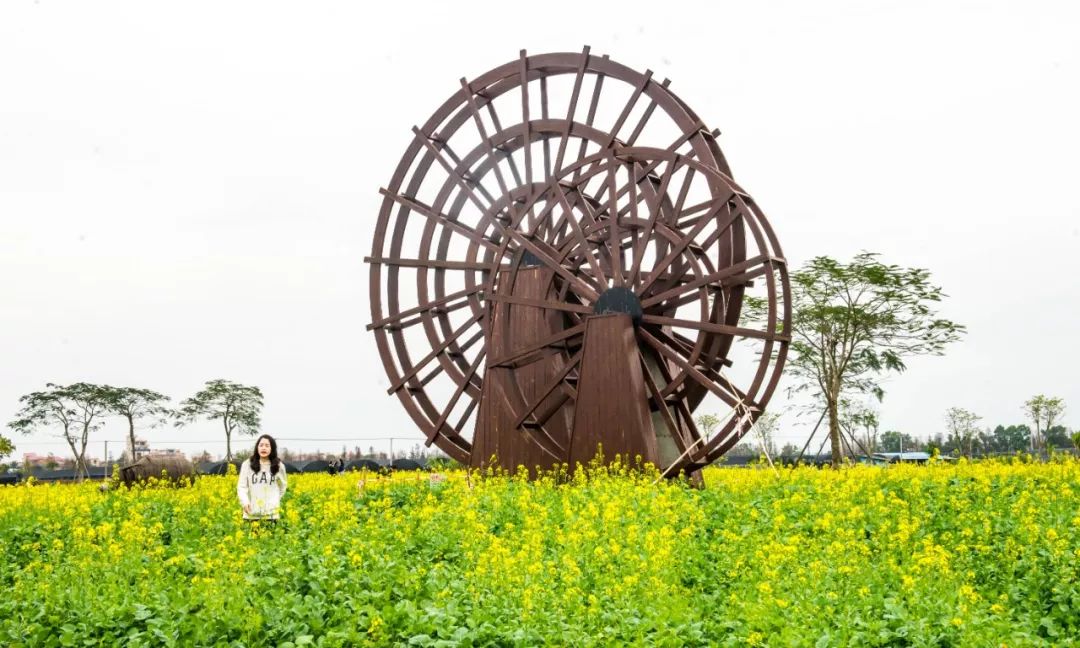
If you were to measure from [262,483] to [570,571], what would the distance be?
12.2ft

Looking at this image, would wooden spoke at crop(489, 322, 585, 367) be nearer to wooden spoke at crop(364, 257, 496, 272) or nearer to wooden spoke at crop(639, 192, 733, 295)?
wooden spoke at crop(639, 192, 733, 295)

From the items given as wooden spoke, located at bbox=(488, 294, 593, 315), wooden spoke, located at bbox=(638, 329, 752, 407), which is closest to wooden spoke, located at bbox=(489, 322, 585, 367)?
wooden spoke, located at bbox=(488, 294, 593, 315)

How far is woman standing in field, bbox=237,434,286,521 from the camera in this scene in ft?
31.6

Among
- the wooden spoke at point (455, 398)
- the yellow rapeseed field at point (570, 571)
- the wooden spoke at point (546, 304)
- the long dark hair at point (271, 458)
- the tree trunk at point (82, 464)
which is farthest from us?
the tree trunk at point (82, 464)

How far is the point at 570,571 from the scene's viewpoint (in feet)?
23.8

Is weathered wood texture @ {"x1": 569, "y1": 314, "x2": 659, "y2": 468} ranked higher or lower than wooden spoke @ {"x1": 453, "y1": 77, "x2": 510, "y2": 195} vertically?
lower

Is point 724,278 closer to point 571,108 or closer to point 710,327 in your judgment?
point 710,327

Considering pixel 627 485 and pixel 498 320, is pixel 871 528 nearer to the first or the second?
pixel 627 485

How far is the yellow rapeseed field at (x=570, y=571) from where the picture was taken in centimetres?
656

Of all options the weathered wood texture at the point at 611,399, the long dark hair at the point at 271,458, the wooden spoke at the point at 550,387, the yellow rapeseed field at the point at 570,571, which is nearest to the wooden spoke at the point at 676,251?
the weathered wood texture at the point at 611,399

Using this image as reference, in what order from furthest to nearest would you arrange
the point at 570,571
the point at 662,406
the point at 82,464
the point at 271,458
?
the point at 82,464
the point at 662,406
the point at 271,458
the point at 570,571

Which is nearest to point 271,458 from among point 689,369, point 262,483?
point 262,483

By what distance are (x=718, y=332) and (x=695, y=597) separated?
6.23 meters

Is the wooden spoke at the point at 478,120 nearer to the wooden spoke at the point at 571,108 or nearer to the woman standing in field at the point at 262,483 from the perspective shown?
the wooden spoke at the point at 571,108
